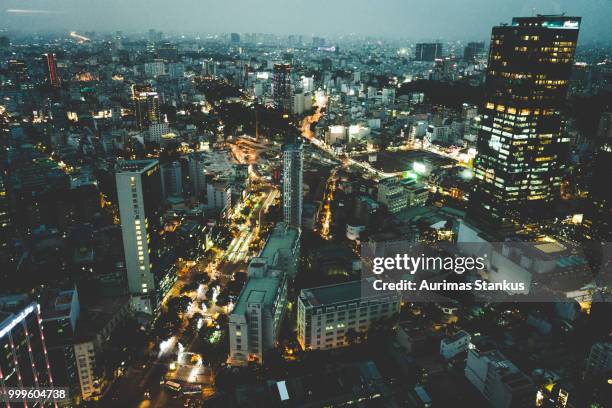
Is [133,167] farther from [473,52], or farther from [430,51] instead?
[430,51]

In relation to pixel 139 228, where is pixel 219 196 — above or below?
below

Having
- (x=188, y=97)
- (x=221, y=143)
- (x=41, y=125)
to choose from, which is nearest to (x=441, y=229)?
(x=221, y=143)

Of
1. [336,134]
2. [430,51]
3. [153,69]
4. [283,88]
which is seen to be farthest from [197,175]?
[430,51]

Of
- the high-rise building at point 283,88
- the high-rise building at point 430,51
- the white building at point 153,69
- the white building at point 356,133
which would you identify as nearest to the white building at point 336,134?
the white building at point 356,133

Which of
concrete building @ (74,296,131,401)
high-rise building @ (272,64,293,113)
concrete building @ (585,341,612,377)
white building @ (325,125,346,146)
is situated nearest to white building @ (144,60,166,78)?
high-rise building @ (272,64,293,113)

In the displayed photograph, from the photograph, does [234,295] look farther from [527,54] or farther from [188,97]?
[188,97]

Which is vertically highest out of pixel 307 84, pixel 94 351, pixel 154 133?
pixel 307 84

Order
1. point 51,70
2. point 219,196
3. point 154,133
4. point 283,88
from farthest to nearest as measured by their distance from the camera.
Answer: point 51,70, point 283,88, point 154,133, point 219,196

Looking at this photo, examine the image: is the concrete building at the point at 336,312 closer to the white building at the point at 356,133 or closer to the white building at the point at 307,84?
the white building at the point at 356,133
